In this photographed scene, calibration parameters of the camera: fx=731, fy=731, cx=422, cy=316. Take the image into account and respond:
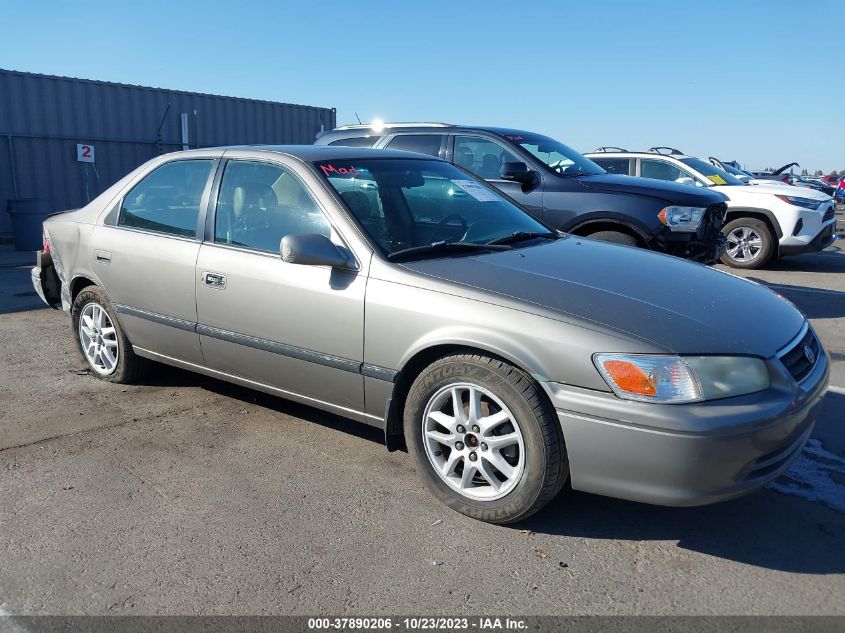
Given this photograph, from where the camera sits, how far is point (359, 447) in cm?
393

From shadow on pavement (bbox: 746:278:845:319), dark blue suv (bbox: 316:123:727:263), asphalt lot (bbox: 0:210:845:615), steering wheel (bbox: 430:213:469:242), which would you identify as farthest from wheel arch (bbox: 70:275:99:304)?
shadow on pavement (bbox: 746:278:845:319)

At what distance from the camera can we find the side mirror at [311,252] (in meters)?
3.37

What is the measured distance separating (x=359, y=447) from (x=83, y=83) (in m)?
14.2

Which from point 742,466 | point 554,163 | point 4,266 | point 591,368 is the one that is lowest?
point 4,266

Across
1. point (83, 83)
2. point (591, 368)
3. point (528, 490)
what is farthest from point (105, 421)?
point (83, 83)

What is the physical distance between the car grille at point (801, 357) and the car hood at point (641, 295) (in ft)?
0.18

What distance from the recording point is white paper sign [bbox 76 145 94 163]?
1467 centimetres

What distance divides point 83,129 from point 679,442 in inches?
615

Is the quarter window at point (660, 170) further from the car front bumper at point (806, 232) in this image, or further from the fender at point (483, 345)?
the fender at point (483, 345)

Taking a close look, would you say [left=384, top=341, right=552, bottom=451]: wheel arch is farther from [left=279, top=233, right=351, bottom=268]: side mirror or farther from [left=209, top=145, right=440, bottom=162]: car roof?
[left=209, top=145, right=440, bottom=162]: car roof

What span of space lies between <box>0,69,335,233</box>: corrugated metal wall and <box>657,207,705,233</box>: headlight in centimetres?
1121

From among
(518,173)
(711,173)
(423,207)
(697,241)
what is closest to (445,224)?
(423,207)

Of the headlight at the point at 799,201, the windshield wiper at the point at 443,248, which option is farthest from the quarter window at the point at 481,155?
the headlight at the point at 799,201

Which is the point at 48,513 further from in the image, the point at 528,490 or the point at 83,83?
the point at 83,83
